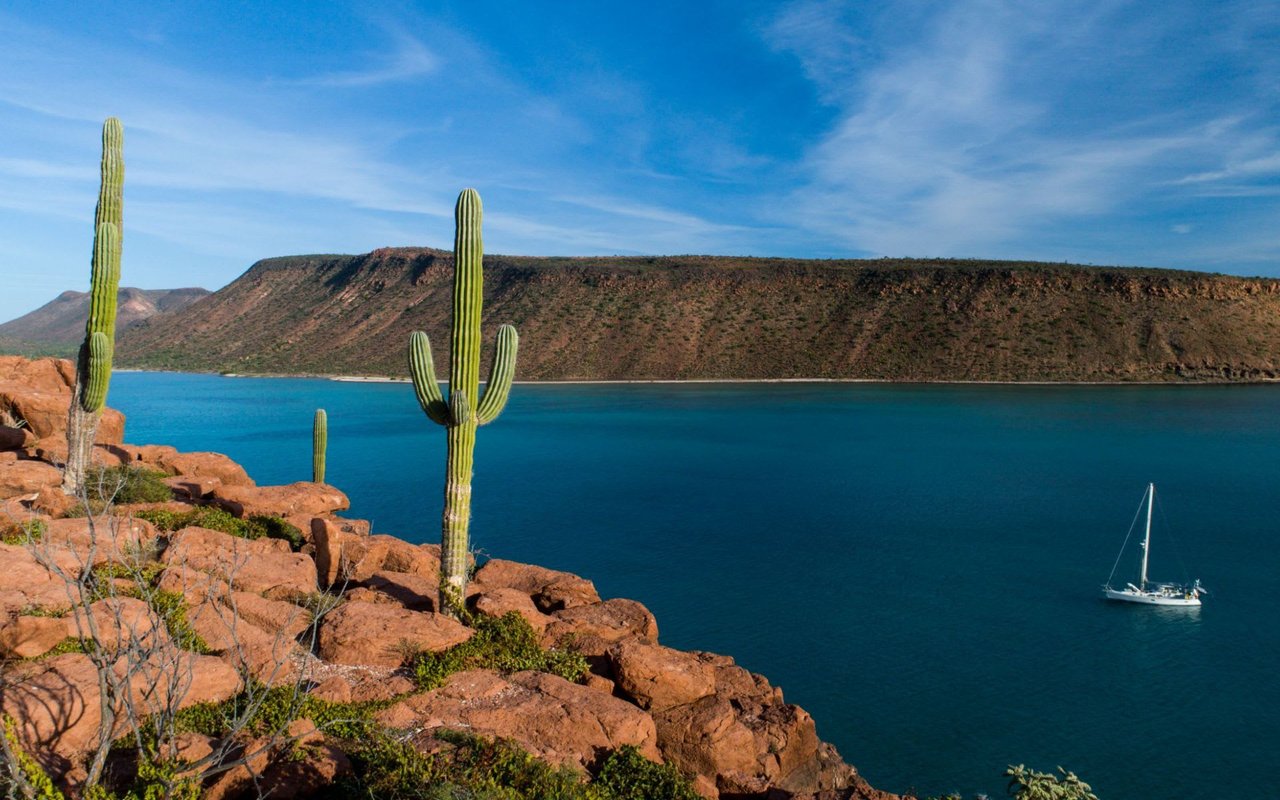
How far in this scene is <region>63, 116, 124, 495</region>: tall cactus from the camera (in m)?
16.4

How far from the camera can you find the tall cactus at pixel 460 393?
1241 cm

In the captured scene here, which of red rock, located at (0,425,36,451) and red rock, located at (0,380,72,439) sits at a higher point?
red rock, located at (0,380,72,439)

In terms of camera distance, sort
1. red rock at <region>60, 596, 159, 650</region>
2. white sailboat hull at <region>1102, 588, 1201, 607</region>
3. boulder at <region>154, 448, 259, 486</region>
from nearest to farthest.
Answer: red rock at <region>60, 596, 159, 650</region> < white sailboat hull at <region>1102, 588, 1201, 607</region> < boulder at <region>154, 448, 259, 486</region>

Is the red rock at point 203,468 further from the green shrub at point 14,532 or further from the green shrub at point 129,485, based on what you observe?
the green shrub at point 14,532

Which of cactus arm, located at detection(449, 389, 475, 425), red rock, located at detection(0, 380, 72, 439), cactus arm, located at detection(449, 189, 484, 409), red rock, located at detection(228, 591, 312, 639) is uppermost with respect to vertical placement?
cactus arm, located at detection(449, 189, 484, 409)

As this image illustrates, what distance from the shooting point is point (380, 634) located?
410 inches

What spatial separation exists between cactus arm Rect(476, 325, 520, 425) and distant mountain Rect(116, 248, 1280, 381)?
79204 millimetres

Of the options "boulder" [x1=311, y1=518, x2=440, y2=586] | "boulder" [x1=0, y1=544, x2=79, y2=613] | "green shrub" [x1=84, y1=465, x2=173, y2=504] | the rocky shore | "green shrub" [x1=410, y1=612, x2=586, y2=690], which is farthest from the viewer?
"green shrub" [x1=84, y1=465, x2=173, y2=504]

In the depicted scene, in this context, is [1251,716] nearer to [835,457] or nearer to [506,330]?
[506,330]

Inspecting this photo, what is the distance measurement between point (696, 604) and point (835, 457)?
24279 millimetres

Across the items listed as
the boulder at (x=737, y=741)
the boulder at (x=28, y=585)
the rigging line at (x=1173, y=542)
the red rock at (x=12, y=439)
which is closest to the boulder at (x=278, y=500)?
the red rock at (x=12, y=439)

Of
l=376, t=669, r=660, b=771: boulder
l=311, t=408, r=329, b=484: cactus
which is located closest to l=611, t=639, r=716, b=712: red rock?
l=376, t=669, r=660, b=771: boulder

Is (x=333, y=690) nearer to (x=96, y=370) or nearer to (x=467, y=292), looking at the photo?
(x=467, y=292)

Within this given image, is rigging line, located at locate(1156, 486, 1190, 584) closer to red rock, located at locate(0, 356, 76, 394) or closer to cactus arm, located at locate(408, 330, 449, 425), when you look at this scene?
cactus arm, located at locate(408, 330, 449, 425)
